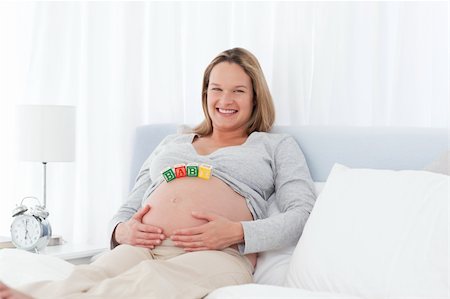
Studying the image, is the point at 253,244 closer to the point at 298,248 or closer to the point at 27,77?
the point at 298,248

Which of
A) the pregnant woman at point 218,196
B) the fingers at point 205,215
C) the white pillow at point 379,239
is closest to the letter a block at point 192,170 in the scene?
the pregnant woman at point 218,196

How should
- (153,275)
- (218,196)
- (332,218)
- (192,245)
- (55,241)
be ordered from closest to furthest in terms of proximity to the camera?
(153,275) → (332,218) → (192,245) → (218,196) → (55,241)

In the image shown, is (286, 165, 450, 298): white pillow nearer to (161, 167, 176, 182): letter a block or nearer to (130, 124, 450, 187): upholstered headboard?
(130, 124, 450, 187): upholstered headboard

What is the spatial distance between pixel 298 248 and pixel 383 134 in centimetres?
44

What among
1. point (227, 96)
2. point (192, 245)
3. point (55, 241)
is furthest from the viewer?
point (55, 241)

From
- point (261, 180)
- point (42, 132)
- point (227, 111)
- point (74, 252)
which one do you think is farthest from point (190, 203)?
point (42, 132)

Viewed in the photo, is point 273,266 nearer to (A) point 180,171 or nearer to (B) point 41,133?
(A) point 180,171

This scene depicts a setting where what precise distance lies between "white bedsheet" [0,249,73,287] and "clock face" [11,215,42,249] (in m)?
0.38

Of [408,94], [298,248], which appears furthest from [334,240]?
[408,94]

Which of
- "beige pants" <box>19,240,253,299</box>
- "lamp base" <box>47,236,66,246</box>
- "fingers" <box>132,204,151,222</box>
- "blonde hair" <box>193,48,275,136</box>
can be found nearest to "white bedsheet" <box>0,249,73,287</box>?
"beige pants" <box>19,240,253,299</box>

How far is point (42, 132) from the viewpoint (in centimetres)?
231

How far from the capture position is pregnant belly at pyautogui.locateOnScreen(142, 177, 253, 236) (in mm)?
1838

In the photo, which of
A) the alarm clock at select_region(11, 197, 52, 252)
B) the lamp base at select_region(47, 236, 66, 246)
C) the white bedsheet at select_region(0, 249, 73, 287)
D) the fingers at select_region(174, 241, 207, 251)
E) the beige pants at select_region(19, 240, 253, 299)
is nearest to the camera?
the beige pants at select_region(19, 240, 253, 299)

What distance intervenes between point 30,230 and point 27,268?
1.97ft
